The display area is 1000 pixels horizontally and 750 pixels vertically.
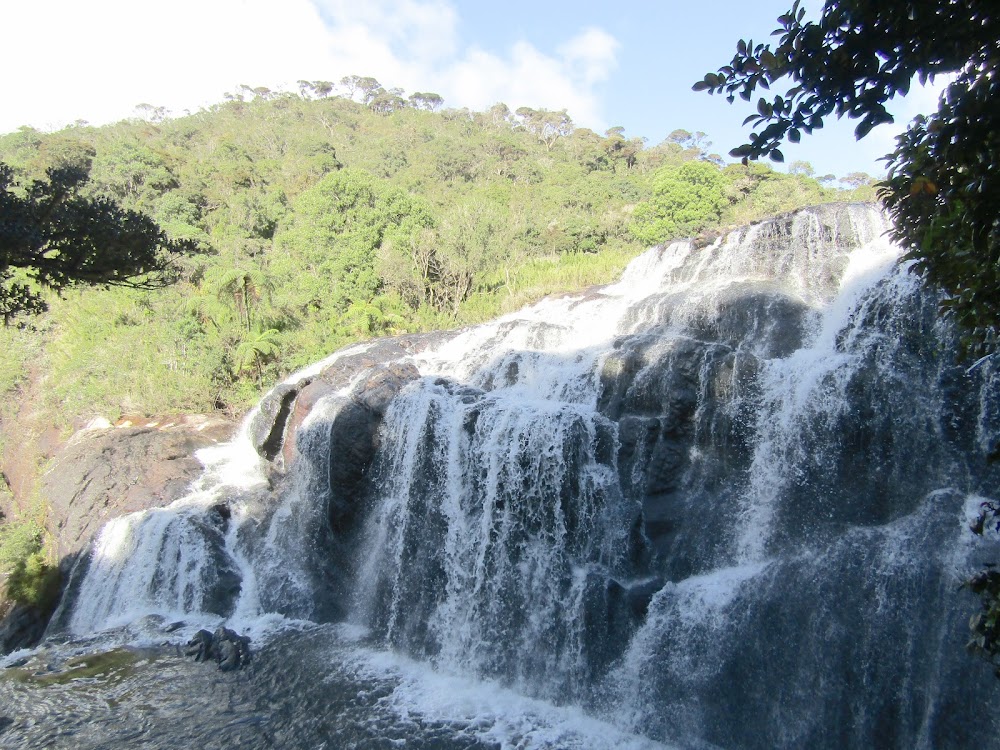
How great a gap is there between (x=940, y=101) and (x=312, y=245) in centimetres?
2264

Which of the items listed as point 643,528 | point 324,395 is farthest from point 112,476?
point 643,528

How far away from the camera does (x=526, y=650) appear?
366 inches

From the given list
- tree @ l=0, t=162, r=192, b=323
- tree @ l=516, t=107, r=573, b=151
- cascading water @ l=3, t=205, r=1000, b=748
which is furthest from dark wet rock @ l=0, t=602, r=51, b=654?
tree @ l=516, t=107, r=573, b=151

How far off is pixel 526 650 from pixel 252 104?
57.8 metres

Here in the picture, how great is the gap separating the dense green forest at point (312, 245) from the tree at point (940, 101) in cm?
958

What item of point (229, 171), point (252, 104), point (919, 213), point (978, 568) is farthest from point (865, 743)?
point (252, 104)

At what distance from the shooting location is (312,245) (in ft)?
76.4

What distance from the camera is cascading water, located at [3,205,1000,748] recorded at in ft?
23.4

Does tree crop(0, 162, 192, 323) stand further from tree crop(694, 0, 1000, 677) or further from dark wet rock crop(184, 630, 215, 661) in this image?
dark wet rock crop(184, 630, 215, 661)

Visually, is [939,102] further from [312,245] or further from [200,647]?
[312,245]

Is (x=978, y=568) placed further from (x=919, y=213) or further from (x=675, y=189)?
(x=675, y=189)

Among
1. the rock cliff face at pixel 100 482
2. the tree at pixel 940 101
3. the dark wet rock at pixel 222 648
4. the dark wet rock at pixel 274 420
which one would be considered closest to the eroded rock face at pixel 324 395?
the dark wet rock at pixel 274 420

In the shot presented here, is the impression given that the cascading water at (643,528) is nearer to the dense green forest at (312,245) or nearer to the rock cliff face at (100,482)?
the rock cliff face at (100,482)

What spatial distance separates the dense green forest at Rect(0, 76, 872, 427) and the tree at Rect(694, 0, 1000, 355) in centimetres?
958
